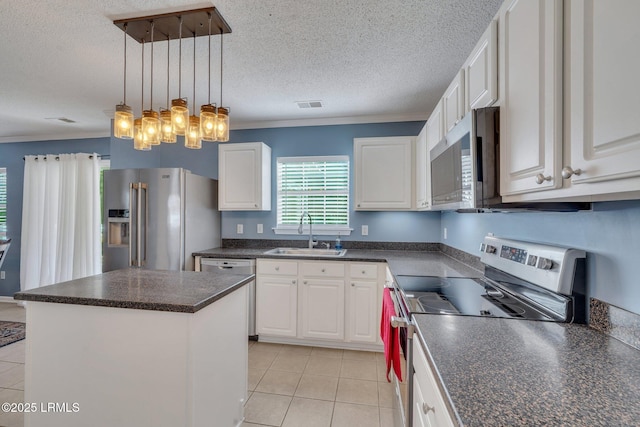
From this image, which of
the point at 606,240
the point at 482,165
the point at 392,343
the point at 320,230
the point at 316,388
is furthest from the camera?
the point at 320,230

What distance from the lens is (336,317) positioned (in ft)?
9.20

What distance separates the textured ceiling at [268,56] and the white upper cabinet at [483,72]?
15.6 inches

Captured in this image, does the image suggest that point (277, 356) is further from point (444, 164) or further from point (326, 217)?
point (444, 164)

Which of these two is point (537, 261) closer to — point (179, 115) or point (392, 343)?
point (392, 343)

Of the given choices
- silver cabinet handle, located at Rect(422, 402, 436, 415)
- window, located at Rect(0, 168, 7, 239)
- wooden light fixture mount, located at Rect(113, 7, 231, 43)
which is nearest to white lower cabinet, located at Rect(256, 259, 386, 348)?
silver cabinet handle, located at Rect(422, 402, 436, 415)

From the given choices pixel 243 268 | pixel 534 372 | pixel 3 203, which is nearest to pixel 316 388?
pixel 243 268

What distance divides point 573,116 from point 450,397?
2.61 feet

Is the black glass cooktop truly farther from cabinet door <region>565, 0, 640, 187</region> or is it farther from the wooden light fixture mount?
the wooden light fixture mount

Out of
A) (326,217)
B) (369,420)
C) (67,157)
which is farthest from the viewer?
(67,157)

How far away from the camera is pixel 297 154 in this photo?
350 centimetres

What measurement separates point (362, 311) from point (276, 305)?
825mm

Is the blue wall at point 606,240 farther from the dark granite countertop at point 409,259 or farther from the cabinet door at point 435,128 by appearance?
the cabinet door at point 435,128

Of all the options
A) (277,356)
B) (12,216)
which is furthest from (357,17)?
(12,216)

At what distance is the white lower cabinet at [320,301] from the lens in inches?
109
